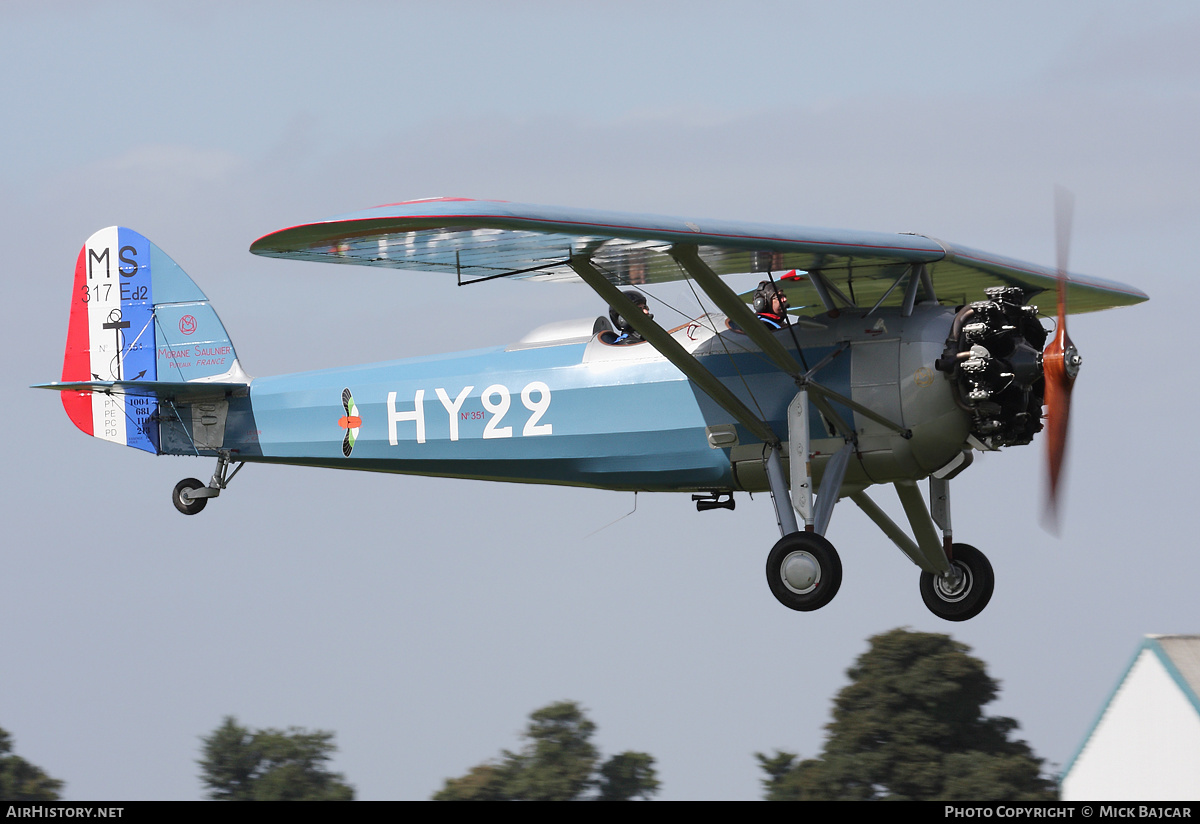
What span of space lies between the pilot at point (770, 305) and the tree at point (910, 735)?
1690 cm

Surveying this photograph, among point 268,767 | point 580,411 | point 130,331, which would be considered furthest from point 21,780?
point 580,411

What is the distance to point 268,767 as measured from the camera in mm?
29391

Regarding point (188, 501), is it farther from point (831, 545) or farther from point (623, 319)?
point (831, 545)

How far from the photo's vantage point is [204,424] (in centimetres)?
1627

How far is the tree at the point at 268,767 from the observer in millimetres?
28344

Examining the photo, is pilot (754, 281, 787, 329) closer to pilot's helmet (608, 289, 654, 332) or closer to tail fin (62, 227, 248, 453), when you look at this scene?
pilot's helmet (608, 289, 654, 332)

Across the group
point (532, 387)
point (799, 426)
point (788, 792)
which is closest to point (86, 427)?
point (532, 387)

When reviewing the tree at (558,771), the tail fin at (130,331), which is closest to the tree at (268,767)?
the tree at (558,771)

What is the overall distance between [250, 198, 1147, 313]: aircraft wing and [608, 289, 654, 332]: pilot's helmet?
0.77 ft

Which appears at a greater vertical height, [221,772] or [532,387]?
[532,387]

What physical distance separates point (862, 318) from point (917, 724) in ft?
62.9

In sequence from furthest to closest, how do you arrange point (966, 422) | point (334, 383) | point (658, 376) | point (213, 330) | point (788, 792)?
point (788, 792) → point (213, 330) → point (334, 383) → point (658, 376) → point (966, 422)

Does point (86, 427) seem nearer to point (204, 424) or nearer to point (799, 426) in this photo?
point (204, 424)

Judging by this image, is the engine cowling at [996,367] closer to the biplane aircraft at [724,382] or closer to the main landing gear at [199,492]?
the biplane aircraft at [724,382]
